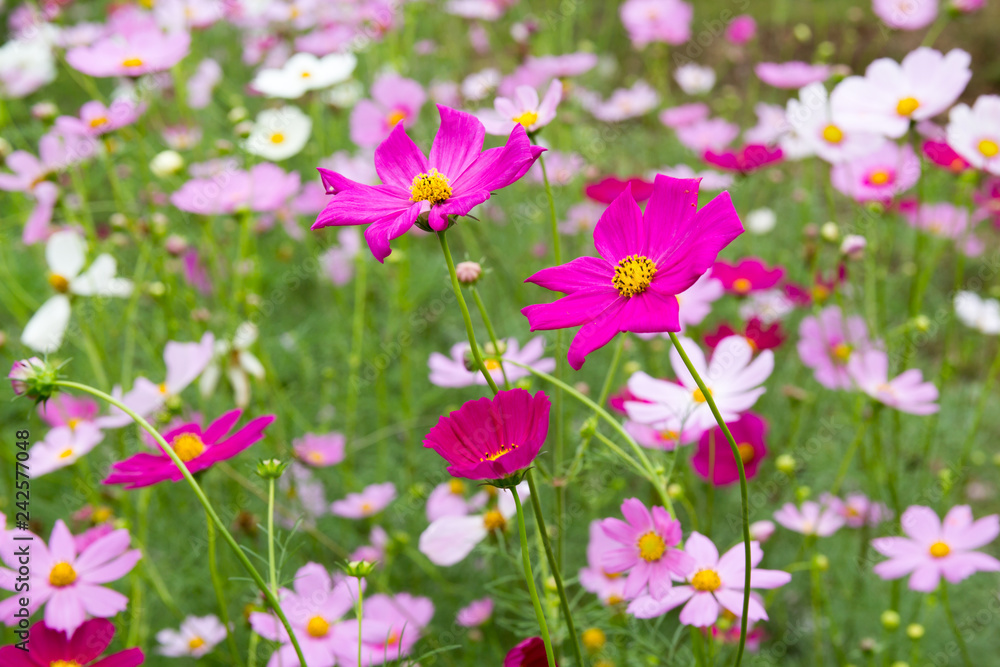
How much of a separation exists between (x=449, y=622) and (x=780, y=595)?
534mm

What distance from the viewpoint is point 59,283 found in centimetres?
113

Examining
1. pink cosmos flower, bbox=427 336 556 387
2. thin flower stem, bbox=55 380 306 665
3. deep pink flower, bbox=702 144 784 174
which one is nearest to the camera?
thin flower stem, bbox=55 380 306 665

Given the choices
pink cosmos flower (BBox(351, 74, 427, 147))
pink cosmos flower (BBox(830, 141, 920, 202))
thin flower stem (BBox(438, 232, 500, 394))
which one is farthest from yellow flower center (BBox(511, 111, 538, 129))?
pink cosmos flower (BBox(351, 74, 427, 147))

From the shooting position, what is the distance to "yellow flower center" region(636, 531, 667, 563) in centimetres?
62

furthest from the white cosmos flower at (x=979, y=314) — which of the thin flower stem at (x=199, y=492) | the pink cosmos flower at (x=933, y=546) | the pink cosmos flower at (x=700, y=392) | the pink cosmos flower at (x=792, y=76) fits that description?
the thin flower stem at (x=199, y=492)

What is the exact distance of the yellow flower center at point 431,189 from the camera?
22.0 inches

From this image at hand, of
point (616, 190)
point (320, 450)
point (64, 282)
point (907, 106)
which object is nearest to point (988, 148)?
point (907, 106)

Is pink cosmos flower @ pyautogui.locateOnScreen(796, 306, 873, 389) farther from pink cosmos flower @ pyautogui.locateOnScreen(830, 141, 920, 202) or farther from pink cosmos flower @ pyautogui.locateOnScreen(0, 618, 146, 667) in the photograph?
pink cosmos flower @ pyautogui.locateOnScreen(0, 618, 146, 667)

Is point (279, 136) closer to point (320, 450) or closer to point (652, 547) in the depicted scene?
point (320, 450)

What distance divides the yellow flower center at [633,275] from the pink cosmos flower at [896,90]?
1.74 feet

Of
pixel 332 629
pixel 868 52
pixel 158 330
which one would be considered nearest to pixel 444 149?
pixel 332 629

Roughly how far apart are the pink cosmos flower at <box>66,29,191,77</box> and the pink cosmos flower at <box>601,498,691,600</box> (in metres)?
0.94

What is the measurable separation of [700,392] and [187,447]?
1.55ft

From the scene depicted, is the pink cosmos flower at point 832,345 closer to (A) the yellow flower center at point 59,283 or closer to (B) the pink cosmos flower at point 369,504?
(B) the pink cosmos flower at point 369,504
